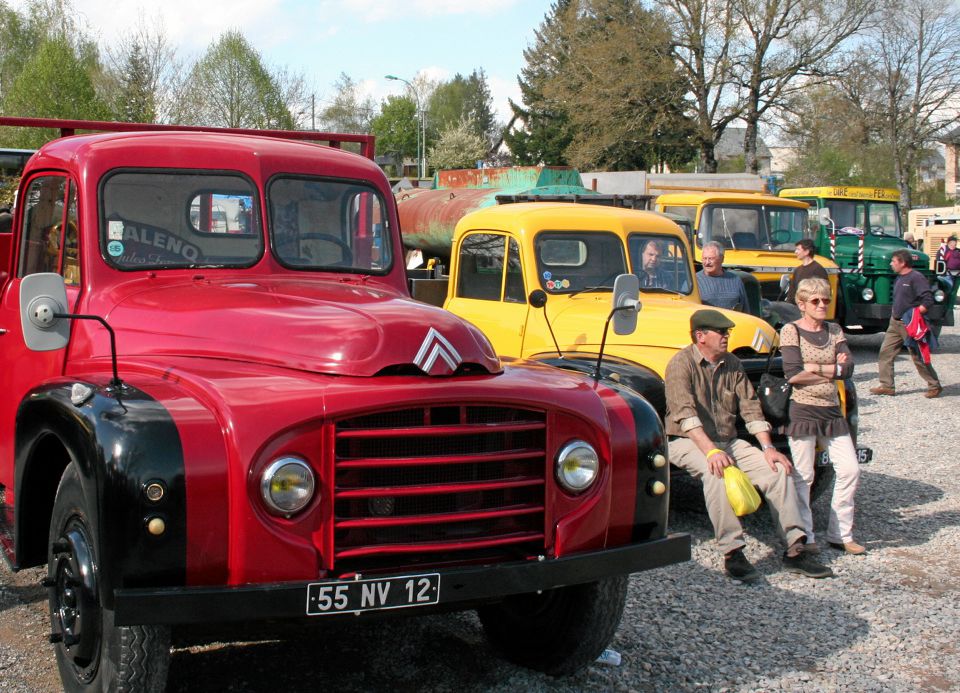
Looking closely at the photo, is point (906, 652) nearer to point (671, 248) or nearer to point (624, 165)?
point (671, 248)

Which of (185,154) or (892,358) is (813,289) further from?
(892,358)

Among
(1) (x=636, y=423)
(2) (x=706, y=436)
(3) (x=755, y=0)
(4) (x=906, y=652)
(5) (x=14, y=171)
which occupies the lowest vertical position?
(4) (x=906, y=652)

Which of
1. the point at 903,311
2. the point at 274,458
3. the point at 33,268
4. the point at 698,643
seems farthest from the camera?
the point at 903,311

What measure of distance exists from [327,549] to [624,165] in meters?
40.9

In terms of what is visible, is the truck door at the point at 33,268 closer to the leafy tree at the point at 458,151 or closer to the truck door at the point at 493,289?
the truck door at the point at 493,289

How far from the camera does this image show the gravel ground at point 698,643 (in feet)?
14.2

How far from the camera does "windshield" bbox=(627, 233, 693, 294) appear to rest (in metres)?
8.05

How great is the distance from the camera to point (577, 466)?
3752mm

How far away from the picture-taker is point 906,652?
16.0 feet

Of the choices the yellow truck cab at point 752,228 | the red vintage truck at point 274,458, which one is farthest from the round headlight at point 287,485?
the yellow truck cab at point 752,228

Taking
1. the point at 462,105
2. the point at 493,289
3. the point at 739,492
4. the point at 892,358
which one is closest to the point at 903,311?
the point at 892,358

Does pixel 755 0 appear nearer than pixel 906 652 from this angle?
No

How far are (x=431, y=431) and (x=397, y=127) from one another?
3310 inches

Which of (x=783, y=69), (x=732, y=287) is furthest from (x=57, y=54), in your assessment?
(x=732, y=287)
